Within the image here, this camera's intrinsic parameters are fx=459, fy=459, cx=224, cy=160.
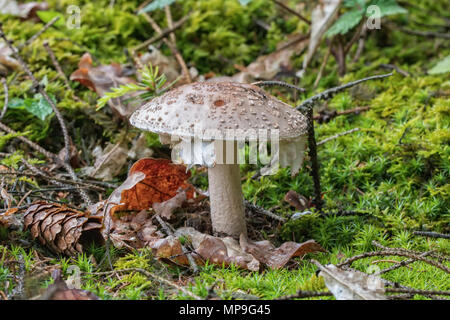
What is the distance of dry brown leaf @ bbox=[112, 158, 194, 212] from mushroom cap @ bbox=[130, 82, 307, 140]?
55cm

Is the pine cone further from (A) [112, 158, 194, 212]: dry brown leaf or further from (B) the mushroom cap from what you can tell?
(B) the mushroom cap

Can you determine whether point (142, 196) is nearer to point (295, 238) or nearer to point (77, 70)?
point (295, 238)

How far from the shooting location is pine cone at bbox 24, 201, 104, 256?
8.18 ft

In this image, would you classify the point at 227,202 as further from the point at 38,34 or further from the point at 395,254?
the point at 38,34

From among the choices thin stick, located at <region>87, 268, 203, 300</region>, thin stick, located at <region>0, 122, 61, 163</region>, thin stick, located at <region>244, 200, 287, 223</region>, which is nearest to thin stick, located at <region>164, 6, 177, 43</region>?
thin stick, located at <region>0, 122, 61, 163</region>

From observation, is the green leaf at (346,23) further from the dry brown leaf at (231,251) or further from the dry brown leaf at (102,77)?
the dry brown leaf at (231,251)

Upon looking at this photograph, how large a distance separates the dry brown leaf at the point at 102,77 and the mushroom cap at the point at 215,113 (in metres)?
1.39

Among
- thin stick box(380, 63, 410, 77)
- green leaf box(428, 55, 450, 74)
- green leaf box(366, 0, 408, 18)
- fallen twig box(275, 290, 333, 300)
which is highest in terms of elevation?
green leaf box(366, 0, 408, 18)

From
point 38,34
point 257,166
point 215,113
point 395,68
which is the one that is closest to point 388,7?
point 395,68

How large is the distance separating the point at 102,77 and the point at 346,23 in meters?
2.26

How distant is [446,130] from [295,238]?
1.45 meters

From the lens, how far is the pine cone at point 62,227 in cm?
249

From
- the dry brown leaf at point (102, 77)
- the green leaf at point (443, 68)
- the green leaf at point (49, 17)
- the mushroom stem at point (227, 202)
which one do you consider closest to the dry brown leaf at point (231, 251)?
the mushroom stem at point (227, 202)
